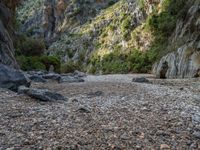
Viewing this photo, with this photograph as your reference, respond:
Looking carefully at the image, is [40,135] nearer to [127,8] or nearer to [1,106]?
[1,106]

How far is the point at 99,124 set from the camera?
9.87 m

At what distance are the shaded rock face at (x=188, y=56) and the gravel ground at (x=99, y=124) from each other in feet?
64.0

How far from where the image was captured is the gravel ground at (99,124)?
8188 millimetres

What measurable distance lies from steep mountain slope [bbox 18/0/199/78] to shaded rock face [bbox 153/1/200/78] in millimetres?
102

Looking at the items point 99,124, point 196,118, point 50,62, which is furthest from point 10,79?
point 50,62

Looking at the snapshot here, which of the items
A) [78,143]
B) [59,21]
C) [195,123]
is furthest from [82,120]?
[59,21]

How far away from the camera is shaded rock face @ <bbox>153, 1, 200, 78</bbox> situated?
3294cm

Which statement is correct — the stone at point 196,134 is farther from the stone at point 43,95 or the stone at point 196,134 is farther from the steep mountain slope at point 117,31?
the steep mountain slope at point 117,31

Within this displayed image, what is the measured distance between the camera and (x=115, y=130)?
9266mm

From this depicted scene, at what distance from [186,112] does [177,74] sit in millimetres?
24357

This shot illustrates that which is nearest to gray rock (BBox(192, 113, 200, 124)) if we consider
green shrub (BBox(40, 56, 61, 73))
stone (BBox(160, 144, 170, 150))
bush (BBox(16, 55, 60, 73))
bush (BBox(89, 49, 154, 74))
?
stone (BBox(160, 144, 170, 150))

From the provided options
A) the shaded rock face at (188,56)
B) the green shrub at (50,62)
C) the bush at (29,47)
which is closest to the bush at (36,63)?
the green shrub at (50,62)

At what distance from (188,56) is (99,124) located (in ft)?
86.4

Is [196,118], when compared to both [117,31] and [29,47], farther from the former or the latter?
[117,31]
